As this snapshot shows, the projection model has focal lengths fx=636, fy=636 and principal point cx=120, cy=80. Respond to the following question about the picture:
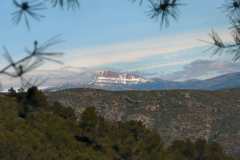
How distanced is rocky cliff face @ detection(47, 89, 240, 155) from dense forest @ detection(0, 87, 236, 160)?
72224 mm

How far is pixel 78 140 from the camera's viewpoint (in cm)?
8256

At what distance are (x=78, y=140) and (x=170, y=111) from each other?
108 m

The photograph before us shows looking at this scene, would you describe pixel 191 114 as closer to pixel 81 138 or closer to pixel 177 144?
pixel 177 144

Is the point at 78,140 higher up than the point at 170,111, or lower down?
lower down

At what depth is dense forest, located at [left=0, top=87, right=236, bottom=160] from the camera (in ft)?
188

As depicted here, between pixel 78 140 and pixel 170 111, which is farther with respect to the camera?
pixel 170 111

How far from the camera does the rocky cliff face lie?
175 metres

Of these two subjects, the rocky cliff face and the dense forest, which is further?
the rocky cliff face

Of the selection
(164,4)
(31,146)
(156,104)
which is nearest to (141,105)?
(156,104)

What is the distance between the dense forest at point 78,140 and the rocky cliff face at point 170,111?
72224 mm

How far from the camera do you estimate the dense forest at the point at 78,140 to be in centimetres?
5734

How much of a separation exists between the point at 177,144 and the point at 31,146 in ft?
139

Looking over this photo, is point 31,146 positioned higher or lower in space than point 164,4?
lower

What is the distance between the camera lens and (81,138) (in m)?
83.8
